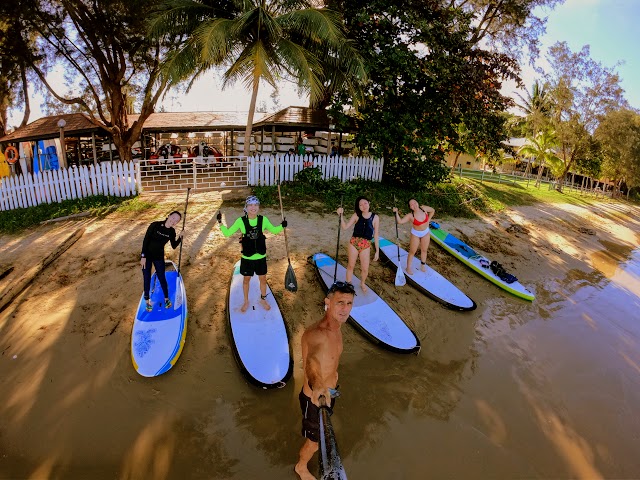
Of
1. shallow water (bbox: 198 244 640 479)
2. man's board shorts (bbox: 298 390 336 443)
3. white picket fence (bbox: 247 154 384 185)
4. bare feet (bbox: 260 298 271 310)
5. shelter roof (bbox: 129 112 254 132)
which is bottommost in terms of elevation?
shallow water (bbox: 198 244 640 479)

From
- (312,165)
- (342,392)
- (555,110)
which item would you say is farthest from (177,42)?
(555,110)

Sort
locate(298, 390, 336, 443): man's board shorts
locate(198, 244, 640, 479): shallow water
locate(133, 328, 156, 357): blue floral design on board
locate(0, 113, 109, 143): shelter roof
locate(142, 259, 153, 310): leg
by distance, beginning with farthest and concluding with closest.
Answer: locate(0, 113, 109, 143): shelter roof
locate(142, 259, 153, 310): leg
locate(133, 328, 156, 357): blue floral design on board
locate(198, 244, 640, 479): shallow water
locate(298, 390, 336, 443): man's board shorts

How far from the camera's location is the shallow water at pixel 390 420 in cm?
403

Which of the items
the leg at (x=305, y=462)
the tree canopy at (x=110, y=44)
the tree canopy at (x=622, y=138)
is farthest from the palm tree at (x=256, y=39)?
the tree canopy at (x=622, y=138)

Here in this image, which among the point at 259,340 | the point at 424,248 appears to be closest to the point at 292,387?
the point at 259,340

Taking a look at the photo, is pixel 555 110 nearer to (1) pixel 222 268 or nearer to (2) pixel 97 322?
(1) pixel 222 268

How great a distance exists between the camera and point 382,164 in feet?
49.5

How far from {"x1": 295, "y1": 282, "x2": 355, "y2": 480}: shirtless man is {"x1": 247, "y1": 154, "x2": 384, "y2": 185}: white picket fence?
10.1 m

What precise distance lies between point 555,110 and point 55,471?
31.2m

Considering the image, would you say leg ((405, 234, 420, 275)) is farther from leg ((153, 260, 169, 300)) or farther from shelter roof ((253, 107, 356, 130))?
shelter roof ((253, 107, 356, 130))

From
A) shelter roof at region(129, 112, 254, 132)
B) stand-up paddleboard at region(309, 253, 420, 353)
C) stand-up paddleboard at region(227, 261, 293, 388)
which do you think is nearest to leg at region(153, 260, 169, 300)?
stand-up paddleboard at region(227, 261, 293, 388)

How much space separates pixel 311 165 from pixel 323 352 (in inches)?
440

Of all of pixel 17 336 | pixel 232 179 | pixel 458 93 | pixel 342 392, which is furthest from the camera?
pixel 232 179

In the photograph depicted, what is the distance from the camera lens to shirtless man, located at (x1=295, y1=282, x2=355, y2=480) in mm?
3180
